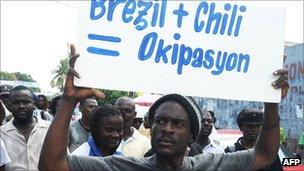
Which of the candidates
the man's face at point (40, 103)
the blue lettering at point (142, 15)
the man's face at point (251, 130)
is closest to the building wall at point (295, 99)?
the man's face at point (40, 103)

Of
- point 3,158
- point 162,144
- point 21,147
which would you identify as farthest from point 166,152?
point 21,147

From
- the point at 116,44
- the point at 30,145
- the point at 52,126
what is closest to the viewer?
the point at 52,126

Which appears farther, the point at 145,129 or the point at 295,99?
the point at 295,99

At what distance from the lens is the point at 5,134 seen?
4.55 m

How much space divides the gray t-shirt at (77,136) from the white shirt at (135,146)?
39 centimetres

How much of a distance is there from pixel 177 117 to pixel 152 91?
0.73 ft

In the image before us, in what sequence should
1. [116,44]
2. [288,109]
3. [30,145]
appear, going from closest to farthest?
[116,44] → [30,145] → [288,109]

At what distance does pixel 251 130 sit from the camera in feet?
13.5

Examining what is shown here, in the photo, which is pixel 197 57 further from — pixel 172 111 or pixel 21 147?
pixel 21 147

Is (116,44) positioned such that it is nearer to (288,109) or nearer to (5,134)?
(5,134)

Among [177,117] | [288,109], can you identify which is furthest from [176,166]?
[288,109]

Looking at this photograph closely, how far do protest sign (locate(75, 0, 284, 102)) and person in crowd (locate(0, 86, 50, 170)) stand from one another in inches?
81.8

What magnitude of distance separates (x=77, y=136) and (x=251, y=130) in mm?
1827

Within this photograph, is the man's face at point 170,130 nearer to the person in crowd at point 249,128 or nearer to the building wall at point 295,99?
the person in crowd at point 249,128
